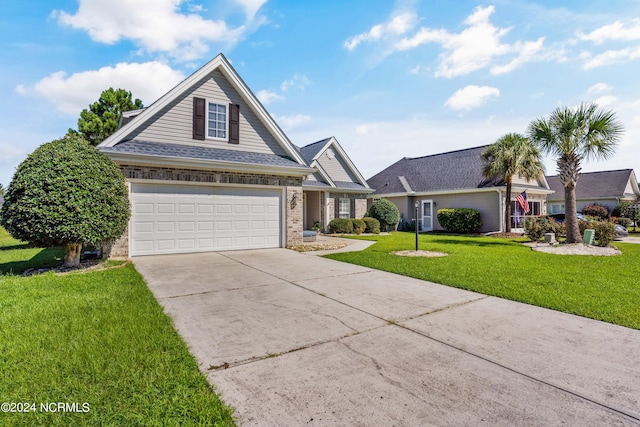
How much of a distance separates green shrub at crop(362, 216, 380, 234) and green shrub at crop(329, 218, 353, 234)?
3.93 feet

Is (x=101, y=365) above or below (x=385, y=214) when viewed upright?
below

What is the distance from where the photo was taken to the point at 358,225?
20359 mm

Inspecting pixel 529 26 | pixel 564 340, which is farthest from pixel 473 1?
pixel 564 340

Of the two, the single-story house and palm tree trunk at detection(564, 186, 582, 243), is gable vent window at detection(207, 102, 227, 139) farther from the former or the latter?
palm tree trunk at detection(564, 186, 582, 243)

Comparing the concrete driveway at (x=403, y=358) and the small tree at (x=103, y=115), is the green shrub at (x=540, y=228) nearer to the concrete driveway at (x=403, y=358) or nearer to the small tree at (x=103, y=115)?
the concrete driveway at (x=403, y=358)

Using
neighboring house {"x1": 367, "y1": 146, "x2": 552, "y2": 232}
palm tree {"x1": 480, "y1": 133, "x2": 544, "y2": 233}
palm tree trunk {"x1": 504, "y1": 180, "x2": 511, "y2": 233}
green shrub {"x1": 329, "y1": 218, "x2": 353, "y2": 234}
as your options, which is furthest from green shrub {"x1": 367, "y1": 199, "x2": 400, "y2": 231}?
palm tree trunk {"x1": 504, "y1": 180, "x2": 511, "y2": 233}

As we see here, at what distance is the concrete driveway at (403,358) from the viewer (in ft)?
8.03

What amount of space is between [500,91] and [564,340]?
1087 cm

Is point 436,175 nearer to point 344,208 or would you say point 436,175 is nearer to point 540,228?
point 344,208

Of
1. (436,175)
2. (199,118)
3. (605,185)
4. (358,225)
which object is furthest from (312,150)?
(605,185)

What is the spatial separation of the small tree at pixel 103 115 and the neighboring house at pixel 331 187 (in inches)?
622

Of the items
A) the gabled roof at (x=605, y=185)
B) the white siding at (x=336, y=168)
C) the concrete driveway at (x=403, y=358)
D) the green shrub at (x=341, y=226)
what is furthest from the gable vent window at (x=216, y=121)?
the gabled roof at (x=605, y=185)

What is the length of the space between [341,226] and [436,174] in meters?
9.45

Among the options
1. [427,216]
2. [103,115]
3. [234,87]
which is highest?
[103,115]
